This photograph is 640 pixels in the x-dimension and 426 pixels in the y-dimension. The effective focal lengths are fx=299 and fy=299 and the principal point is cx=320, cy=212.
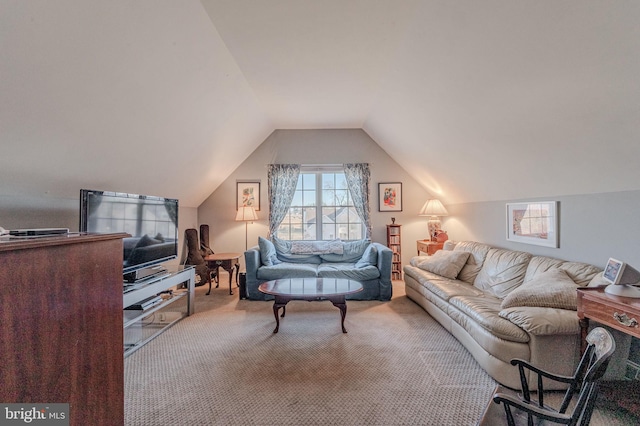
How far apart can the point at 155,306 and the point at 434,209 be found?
14.1 ft

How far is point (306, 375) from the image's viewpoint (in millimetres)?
2332

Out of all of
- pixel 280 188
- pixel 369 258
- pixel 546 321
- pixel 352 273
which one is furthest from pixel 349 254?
pixel 546 321

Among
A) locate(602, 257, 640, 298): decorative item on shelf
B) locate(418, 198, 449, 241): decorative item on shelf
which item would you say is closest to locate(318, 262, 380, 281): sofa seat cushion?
locate(418, 198, 449, 241): decorative item on shelf

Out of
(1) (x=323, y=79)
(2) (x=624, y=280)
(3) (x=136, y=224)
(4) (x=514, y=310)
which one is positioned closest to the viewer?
(2) (x=624, y=280)

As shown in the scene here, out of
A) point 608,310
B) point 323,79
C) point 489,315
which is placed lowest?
point 489,315

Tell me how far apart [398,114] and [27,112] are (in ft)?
11.8

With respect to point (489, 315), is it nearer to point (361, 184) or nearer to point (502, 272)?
point (502, 272)

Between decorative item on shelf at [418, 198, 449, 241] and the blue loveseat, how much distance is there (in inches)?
47.4

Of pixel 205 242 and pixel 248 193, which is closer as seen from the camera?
pixel 205 242

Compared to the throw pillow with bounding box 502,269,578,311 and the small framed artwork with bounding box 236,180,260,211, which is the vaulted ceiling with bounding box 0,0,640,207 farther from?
the small framed artwork with bounding box 236,180,260,211

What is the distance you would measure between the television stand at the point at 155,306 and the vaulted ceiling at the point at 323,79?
1.11 m

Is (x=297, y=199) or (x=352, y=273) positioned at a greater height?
(x=297, y=199)

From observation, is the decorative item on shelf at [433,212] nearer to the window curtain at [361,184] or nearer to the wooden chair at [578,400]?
the window curtain at [361,184]

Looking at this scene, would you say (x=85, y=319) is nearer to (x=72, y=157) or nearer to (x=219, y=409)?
(x=219, y=409)
